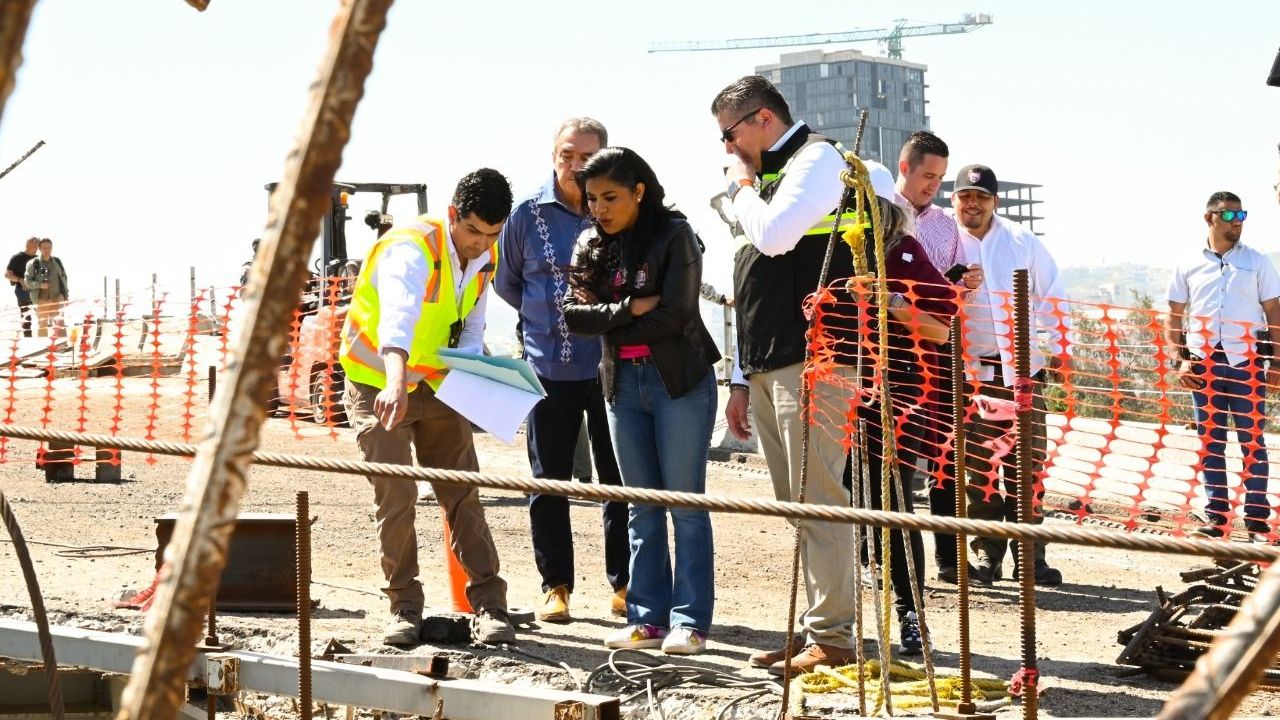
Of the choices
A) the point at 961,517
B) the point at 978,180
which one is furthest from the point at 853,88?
the point at 961,517

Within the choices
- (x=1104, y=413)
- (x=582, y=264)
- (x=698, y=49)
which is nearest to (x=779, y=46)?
(x=698, y=49)

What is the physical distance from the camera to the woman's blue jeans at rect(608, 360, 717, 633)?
557 centimetres

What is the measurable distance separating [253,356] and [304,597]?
3201 millimetres

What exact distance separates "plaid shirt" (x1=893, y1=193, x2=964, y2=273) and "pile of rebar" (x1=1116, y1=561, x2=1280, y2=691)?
5.87ft

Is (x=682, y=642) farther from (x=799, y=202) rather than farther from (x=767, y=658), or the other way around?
(x=799, y=202)

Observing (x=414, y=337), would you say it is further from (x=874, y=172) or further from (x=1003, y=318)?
(x=1003, y=318)

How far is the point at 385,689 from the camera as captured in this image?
16.2ft

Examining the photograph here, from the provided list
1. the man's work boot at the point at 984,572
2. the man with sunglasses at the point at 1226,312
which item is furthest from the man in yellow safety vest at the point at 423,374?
the man with sunglasses at the point at 1226,312

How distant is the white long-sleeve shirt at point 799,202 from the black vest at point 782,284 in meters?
0.09

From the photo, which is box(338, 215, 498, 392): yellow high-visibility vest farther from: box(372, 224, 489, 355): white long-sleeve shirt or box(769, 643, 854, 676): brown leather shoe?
box(769, 643, 854, 676): brown leather shoe

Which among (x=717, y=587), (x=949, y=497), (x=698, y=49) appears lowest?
(x=717, y=587)

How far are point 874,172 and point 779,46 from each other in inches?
6159

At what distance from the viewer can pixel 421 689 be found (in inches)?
193

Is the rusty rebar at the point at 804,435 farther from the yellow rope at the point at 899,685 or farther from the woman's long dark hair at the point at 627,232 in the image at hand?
the woman's long dark hair at the point at 627,232
